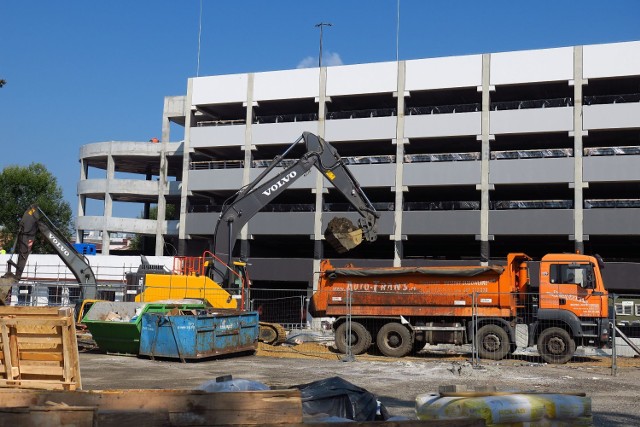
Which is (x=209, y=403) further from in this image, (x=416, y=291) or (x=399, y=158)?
(x=399, y=158)

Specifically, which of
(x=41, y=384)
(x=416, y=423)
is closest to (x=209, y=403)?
(x=416, y=423)

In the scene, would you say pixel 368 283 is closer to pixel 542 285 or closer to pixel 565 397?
pixel 542 285

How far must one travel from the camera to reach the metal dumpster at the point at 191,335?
1800 centimetres

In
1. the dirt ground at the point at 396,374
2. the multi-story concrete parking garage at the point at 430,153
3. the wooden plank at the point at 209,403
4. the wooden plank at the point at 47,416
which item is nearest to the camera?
the wooden plank at the point at 47,416

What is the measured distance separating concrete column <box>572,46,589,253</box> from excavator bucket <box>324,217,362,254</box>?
2357 cm

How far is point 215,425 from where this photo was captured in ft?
18.5

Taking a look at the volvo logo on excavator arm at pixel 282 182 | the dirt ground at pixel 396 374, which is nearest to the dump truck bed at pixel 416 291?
the dirt ground at pixel 396 374

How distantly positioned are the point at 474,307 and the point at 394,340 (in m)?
2.76

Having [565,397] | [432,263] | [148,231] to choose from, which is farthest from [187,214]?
[565,397]

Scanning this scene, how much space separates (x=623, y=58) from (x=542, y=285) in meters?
26.8

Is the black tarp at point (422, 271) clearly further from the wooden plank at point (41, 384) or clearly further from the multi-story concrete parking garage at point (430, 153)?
the multi-story concrete parking garage at point (430, 153)

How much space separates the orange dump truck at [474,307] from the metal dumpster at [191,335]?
10.9 ft

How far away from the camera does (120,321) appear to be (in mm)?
18812

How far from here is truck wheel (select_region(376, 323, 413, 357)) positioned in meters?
20.5
